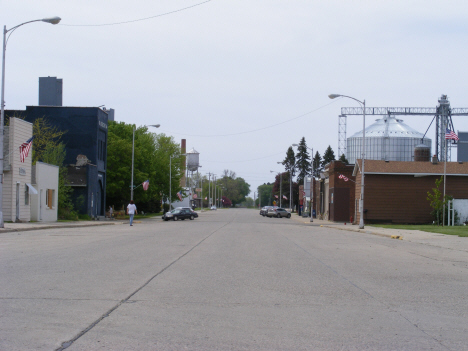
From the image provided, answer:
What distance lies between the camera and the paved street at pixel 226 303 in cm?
620

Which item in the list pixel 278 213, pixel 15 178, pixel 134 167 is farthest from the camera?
pixel 278 213

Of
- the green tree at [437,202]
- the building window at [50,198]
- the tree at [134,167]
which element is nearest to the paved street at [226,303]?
the building window at [50,198]

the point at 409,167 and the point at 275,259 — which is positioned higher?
the point at 409,167

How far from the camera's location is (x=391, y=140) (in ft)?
293

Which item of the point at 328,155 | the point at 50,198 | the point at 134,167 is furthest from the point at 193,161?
the point at 50,198

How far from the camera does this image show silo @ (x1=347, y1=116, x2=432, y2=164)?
88.8m

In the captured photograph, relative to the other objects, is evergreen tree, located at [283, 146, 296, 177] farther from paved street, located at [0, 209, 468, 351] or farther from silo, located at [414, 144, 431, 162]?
paved street, located at [0, 209, 468, 351]

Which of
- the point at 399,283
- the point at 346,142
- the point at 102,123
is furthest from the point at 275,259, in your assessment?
the point at 346,142

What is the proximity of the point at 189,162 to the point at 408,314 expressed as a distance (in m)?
123

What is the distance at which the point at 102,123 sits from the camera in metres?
53.4

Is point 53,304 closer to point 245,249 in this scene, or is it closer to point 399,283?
point 399,283

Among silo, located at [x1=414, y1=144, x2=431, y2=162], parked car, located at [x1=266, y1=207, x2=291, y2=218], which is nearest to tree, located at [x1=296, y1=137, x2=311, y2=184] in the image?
parked car, located at [x1=266, y1=207, x2=291, y2=218]

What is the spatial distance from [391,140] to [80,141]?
57586 millimetres

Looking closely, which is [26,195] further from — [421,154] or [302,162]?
[302,162]
